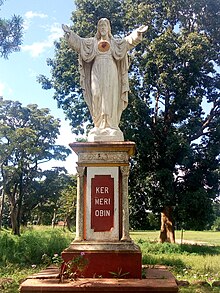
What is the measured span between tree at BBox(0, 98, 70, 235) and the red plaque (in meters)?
19.8

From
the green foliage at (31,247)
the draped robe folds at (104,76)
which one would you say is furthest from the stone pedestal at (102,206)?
the green foliage at (31,247)

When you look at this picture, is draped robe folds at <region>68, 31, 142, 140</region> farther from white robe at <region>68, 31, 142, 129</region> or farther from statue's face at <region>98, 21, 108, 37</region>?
statue's face at <region>98, 21, 108, 37</region>

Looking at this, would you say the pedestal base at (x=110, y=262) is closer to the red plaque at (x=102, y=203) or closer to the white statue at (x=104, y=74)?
the red plaque at (x=102, y=203)

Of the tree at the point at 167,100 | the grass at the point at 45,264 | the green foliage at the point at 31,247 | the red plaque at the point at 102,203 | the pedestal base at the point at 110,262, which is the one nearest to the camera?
the pedestal base at the point at 110,262

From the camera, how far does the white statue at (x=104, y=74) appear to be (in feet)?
21.7

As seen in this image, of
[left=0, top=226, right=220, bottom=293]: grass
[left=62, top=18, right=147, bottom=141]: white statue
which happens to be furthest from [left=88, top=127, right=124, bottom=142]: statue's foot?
[left=0, top=226, right=220, bottom=293]: grass

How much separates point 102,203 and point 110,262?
0.88m

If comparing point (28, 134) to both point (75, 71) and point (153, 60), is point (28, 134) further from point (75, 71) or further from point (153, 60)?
point (153, 60)

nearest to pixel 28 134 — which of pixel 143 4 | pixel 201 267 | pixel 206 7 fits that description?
pixel 143 4

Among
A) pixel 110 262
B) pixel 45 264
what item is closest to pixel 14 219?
pixel 45 264

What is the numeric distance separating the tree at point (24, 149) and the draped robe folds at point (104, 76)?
1912 cm

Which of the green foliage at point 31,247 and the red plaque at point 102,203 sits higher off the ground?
the red plaque at point 102,203

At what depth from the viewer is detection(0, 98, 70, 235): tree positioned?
26.0 metres

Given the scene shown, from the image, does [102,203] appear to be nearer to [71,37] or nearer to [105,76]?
[105,76]
